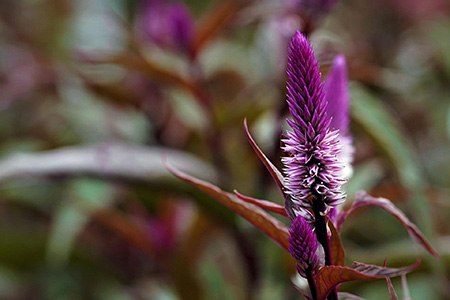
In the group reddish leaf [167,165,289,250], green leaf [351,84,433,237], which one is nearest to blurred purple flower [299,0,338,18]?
green leaf [351,84,433,237]

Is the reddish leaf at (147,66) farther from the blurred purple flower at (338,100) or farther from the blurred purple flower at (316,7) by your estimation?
the blurred purple flower at (338,100)

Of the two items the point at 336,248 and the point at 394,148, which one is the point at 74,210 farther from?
the point at 336,248

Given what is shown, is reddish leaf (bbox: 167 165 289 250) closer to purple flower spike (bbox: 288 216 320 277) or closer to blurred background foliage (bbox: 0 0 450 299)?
purple flower spike (bbox: 288 216 320 277)

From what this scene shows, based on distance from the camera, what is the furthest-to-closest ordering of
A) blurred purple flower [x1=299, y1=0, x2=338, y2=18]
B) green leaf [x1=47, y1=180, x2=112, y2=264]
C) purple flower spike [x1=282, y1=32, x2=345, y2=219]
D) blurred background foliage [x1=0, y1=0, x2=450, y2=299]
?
1. green leaf [x1=47, y1=180, x2=112, y2=264]
2. blurred background foliage [x1=0, y1=0, x2=450, y2=299]
3. blurred purple flower [x1=299, y1=0, x2=338, y2=18]
4. purple flower spike [x1=282, y1=32, x2=345, y2=219]

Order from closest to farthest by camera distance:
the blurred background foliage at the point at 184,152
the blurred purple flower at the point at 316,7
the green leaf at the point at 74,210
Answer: the blurred purple flower at the point at 316,7 < the blurred background foliage at the point at 184,152 < the green leaf at the point at 74,210

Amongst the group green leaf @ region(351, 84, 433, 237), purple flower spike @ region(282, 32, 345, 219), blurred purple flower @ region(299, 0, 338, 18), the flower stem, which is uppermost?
blurred purple flower @ region(299, 0, 338, 18)

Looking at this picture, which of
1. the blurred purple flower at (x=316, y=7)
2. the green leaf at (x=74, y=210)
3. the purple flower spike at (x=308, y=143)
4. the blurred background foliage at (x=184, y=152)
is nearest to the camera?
the purple flower spike at (x=308, y=143)

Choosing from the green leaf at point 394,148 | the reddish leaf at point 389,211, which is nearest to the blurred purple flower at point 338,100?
the reddish leaf at point 389,211
